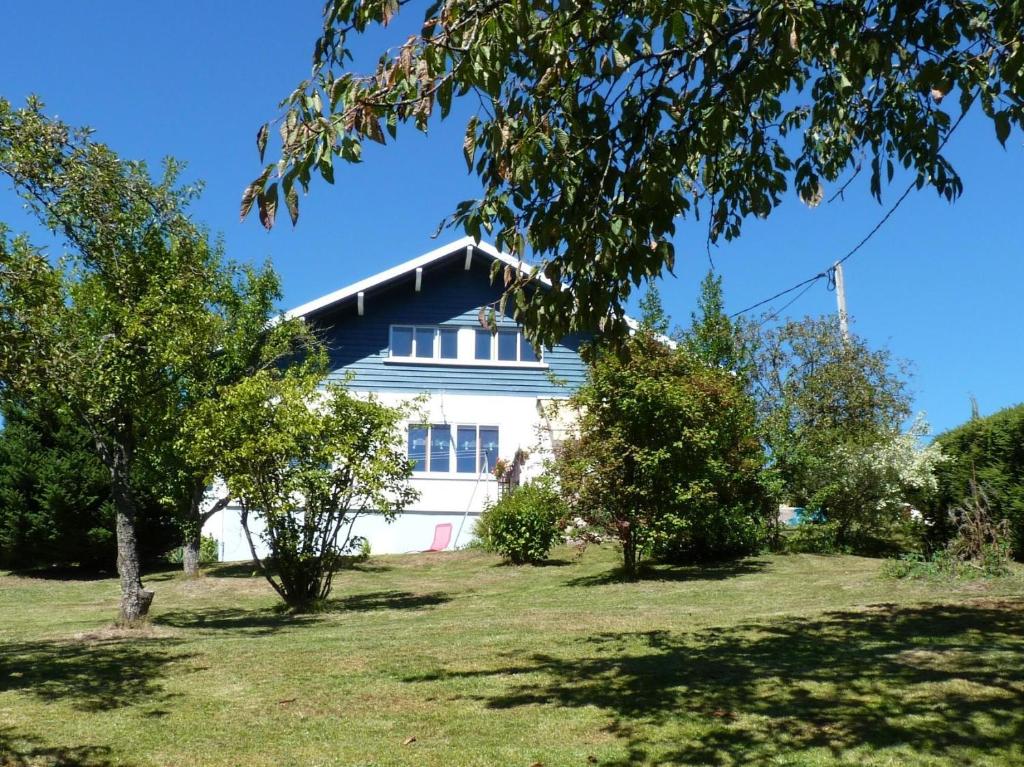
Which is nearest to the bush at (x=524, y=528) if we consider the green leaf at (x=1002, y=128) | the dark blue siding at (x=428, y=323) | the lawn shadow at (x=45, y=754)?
the dark blue siding at (x=428, y=323)

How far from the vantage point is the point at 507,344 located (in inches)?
1115

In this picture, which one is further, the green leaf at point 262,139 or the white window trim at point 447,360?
the white window trim at point 447,360

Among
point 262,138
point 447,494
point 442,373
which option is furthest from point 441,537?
point 262,138

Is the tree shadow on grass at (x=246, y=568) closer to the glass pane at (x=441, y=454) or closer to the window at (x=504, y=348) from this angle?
the glass pane at (x=441, y=454)

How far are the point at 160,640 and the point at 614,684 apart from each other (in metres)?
6.28

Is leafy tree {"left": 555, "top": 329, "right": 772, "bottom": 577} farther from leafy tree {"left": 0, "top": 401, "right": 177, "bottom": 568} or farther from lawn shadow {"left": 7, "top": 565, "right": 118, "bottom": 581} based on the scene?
lawn shadow {"left": 7, "top": 565, "right": 118, "bottom": 581}

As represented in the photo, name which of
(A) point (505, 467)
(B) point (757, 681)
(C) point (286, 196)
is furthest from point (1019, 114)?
(A) point (505, 467)

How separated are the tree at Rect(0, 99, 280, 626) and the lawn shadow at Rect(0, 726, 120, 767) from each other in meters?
4.80

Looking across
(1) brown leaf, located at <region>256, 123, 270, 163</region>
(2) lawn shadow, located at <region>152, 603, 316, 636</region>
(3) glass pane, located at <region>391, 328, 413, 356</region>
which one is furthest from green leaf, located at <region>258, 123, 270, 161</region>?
(3) glass pane, located at <region>391, 328, 413, 356</region>

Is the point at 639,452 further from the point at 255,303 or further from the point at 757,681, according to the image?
the point at 255,303

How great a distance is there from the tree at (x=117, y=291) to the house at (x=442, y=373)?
1307 cm

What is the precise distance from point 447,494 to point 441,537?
1152 mm

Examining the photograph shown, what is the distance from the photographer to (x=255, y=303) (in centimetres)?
2269

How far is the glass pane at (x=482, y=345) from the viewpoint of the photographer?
2802 centimetres
